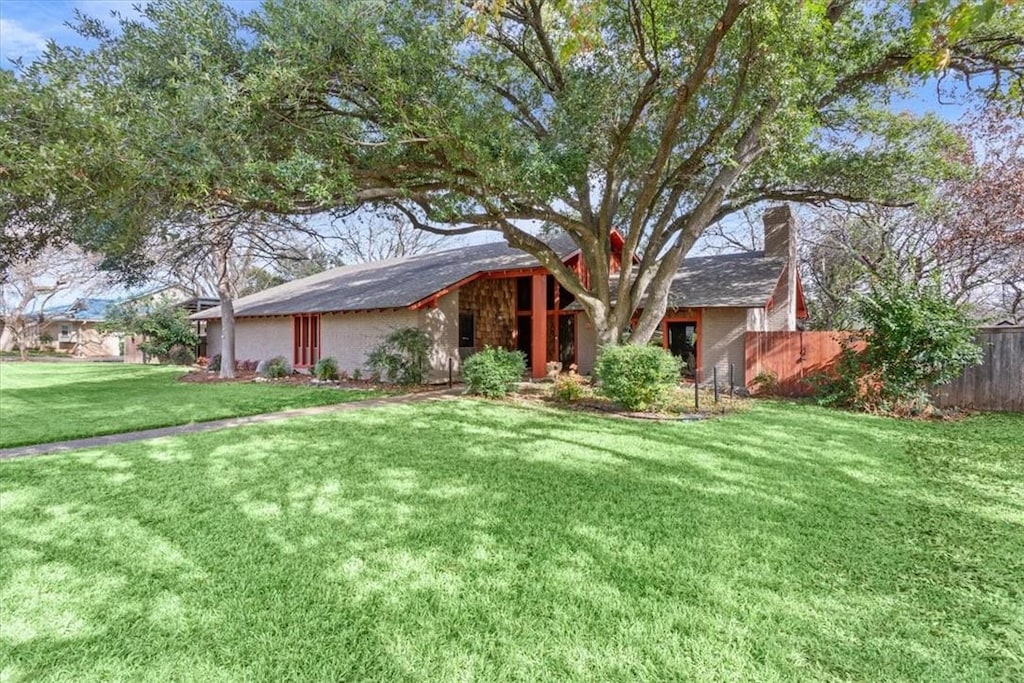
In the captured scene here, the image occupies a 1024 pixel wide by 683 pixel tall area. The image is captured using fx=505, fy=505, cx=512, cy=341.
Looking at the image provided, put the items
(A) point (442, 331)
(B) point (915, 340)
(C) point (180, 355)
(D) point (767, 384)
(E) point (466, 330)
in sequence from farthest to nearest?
(C) point (180, 355), (E) point (466, 330), (A) point (442, 331), (D) point (767, 384), (B) point (915, 340)

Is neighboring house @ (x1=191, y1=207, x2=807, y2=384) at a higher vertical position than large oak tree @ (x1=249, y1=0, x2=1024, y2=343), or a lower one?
lower

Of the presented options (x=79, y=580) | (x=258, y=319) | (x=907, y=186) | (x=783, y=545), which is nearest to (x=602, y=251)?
(x=907, y=186)

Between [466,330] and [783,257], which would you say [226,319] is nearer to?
[466,330]

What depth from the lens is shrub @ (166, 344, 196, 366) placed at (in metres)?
28.0

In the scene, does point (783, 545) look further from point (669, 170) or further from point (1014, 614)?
point (669, 170)

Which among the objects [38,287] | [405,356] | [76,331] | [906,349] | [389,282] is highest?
[38,287]

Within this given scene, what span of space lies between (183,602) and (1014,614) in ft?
17.0

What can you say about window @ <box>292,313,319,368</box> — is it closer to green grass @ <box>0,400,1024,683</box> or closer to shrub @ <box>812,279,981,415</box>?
green grass @ <box>0,400,1024,683</box>

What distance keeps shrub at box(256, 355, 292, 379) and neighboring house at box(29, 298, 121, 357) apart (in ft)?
95.8

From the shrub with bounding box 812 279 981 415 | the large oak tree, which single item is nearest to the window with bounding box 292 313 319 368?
the large oak tree

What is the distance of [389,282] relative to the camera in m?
18.8

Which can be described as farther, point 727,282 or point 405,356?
point 727,282

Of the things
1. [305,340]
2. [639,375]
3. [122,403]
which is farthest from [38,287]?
[639,375]

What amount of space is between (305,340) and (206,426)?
425 inches
